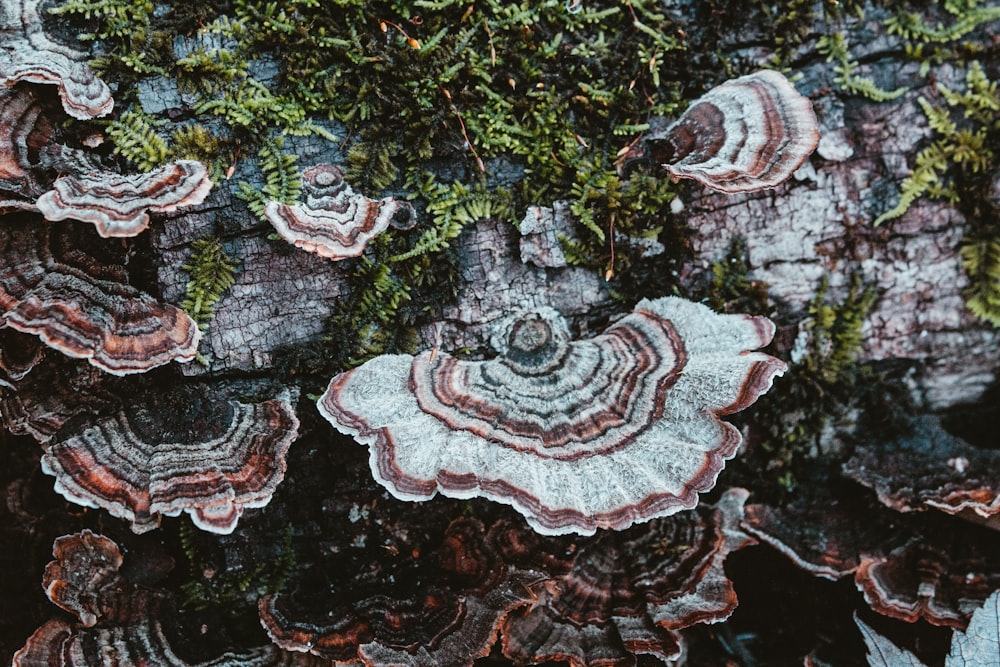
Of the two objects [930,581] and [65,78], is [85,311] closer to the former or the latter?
[65,78]

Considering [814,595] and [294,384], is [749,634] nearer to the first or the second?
[814,595]

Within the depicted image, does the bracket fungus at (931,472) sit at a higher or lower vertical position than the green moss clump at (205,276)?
lower

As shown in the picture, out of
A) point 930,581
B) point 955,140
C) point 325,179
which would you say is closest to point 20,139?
point 325,179

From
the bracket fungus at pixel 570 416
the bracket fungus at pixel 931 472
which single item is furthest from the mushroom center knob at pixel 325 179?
the bracket fungus at pixel 931 472

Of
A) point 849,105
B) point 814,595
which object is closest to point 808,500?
point 814,595

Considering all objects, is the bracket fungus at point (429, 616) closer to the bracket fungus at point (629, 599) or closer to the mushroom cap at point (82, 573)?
the bracket fungus at point (629, 599)

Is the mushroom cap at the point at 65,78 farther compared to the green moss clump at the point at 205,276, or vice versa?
the green moss clump at the point at 205,276
